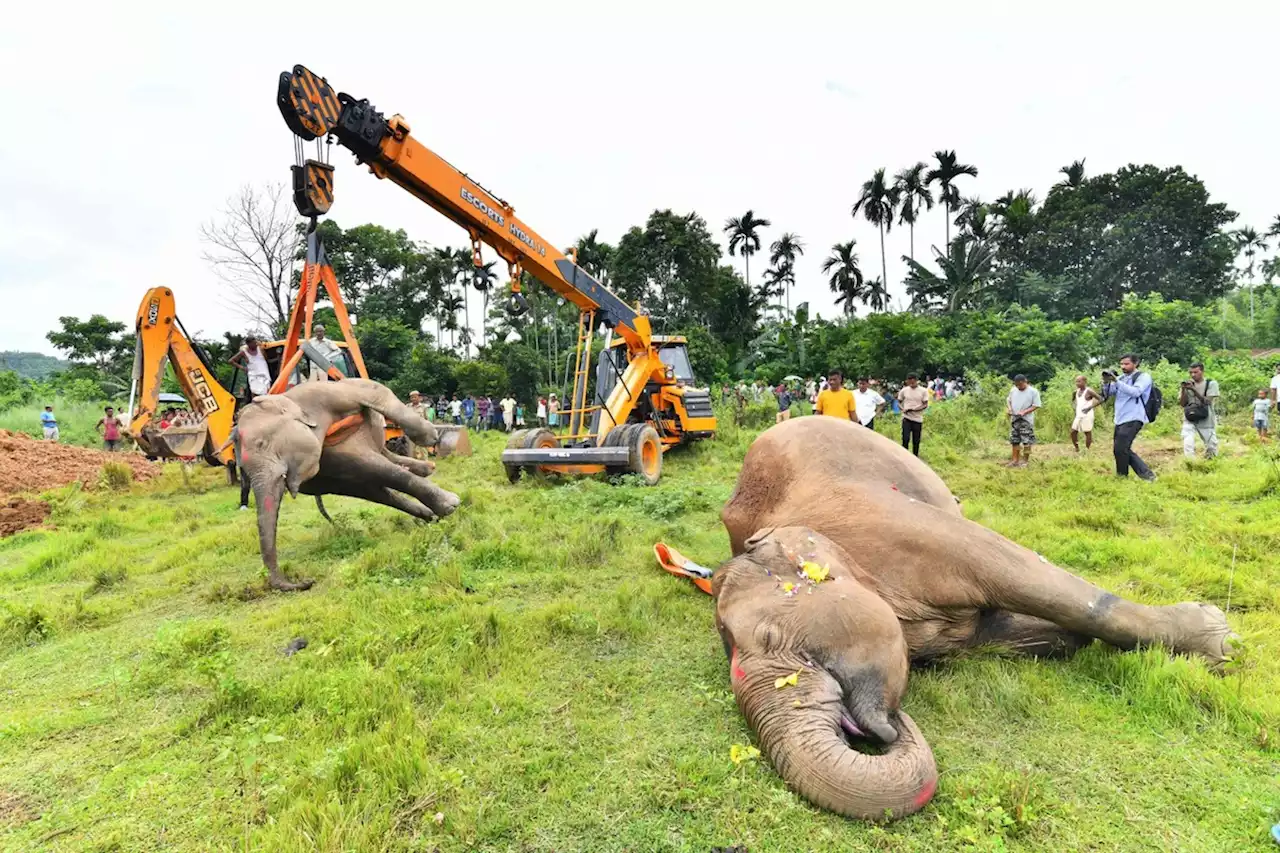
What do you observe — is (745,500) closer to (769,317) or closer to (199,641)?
(199,641)

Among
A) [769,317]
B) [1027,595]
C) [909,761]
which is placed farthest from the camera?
[769,317]

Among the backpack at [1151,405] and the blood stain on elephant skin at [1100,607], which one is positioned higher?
the backpack at [1151,405]

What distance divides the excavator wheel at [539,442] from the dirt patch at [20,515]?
657 cm

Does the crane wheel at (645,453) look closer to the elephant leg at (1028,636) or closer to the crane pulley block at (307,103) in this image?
the crane pulley block at (307,103)

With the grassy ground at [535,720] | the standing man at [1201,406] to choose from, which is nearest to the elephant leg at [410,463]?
the grassy ground at [535,720]

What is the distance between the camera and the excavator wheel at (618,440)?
980cm

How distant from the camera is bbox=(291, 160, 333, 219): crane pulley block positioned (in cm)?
741

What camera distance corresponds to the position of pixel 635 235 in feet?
119

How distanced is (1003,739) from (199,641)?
13.6ft

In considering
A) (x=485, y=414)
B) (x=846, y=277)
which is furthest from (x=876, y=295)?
(x=485, y=414)

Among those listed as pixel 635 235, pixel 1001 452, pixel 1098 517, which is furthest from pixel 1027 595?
pixel 635 235

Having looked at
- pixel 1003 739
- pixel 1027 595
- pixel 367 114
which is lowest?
pixel 1003 739

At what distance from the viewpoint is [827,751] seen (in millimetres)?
2180

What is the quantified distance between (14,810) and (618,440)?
7.80 m
